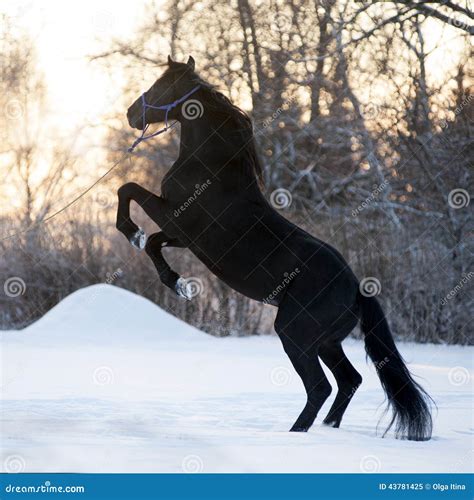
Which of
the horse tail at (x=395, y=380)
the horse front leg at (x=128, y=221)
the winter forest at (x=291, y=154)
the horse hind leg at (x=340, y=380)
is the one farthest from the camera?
the winter forest at (x=291, y=154)

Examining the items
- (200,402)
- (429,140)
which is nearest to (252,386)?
(200,402)

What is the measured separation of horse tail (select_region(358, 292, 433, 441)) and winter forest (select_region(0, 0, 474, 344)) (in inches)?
241

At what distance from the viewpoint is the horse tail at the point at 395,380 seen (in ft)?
17.6

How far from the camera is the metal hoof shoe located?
17.1ft

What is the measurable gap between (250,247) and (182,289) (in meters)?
0.45

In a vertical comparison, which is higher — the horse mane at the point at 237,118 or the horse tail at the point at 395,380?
the horse mane at the point at 237,118

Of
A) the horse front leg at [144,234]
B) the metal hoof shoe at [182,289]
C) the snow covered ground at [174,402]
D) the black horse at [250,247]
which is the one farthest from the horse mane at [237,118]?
the snow covered ground at [174,402]

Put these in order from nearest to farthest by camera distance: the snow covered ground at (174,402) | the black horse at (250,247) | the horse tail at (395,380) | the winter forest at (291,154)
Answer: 1. the snow covered ground at (174,402)
2. the black horse at (250,247)
3. the horse tail at (395,380)
4. the winter forest at (291,154)

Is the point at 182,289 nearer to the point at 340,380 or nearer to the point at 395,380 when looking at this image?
the point at 340,380

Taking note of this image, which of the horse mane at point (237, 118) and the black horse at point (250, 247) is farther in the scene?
the horse mane at point (237, 118)

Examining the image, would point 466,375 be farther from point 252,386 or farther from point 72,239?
point 72,239

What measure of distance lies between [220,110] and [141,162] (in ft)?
35.5

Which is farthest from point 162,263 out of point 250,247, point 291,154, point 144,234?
point 291,154

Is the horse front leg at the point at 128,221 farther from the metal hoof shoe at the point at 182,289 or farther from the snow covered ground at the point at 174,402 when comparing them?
the snow covered ground at the point at 174,402
